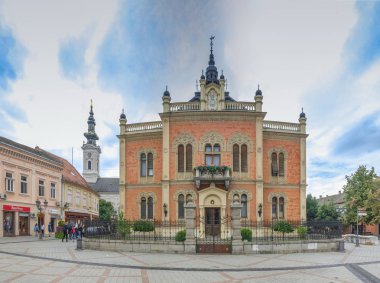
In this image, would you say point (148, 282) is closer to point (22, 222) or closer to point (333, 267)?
point (333, 267)

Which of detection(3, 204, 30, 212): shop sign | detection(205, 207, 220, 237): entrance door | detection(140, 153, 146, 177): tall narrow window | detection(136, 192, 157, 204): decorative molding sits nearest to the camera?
detection(205, 207, 220, 237): entrance door

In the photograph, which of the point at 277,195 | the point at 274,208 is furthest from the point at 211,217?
the point at 277,195

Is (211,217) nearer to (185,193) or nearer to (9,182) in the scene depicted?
(185,193)

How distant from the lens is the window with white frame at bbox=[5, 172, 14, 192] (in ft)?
103

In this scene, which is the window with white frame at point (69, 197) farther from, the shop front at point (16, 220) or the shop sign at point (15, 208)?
the shop sign at point (15, 208)

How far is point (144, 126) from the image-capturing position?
3272 cm

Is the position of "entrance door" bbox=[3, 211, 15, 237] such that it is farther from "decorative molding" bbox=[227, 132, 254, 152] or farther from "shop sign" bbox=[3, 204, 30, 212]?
"decorative molding" bbox=[227, 132, 254, 152]

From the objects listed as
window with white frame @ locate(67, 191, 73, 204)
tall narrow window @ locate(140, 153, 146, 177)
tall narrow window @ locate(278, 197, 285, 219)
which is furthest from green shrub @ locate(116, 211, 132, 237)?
window with white frame @ locate(67, 191, 73, 204)

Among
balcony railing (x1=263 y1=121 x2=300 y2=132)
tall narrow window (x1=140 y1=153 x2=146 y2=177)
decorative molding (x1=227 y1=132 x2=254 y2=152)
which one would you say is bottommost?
tall narrow window (x1=140 y1=153 x2=146 y2=177)

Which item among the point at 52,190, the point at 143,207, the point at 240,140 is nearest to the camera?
the point at 240,140

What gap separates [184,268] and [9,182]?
24.9 meters

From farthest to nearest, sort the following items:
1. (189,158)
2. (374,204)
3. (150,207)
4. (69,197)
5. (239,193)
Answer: (69,197) → (374,204) → (150,207) → (189,158) → (239,193)

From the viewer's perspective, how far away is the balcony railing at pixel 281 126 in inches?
1253

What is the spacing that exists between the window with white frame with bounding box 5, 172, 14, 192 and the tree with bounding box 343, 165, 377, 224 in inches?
1447
